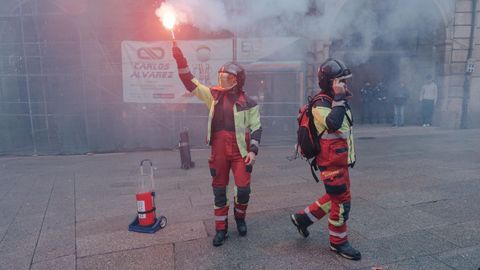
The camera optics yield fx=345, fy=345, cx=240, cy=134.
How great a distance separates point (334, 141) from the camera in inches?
131

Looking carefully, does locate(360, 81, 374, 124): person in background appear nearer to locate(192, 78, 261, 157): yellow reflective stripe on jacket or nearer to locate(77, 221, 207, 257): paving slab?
locate(192, 78, 261, 157): yellow reflective stripe on jacket

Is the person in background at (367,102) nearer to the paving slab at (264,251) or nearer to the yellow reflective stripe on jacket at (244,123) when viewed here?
the paving slab at (264,251)

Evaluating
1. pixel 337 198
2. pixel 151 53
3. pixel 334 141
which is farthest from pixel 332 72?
pixel 151 53

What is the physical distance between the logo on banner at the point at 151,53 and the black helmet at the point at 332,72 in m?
6.96

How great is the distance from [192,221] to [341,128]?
2.34 meters

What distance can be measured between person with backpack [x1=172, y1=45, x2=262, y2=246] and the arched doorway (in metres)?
7.22

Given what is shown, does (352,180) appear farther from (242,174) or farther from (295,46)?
(295,46)

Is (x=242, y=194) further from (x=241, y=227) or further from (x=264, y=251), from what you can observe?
(x=264, y=251)

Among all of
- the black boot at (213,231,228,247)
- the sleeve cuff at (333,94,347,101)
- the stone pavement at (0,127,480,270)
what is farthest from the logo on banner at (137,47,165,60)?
the sleeve cuff at (333,94,347,101)

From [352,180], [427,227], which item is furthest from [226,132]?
[352,180]

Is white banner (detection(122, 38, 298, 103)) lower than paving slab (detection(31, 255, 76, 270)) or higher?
higher

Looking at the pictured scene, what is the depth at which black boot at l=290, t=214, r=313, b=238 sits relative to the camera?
3764mm

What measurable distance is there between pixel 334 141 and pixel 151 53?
7443 millimetres

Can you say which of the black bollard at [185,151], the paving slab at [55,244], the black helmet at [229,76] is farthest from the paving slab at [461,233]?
the black bollard at [185,151]
